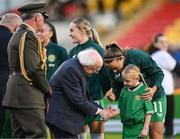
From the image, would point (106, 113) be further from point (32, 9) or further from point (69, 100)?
point (32, 9)

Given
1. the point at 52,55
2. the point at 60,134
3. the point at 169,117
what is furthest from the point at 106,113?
the point at 169,117

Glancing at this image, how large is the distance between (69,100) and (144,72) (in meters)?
1.41

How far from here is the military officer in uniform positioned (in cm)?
838

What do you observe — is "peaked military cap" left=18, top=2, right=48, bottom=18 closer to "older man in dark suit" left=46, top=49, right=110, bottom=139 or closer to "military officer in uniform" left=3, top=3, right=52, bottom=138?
"military officer in uniform" left=3, top=3, right=52, bottom=138

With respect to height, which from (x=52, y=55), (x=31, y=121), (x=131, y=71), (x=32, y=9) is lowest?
(x=31, y=121)

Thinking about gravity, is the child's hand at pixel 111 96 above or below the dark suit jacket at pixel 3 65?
below

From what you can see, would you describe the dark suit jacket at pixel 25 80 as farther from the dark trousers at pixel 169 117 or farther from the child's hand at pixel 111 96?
the dark trousers at pixel 169 117

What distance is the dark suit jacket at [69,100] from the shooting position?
861 centimetres

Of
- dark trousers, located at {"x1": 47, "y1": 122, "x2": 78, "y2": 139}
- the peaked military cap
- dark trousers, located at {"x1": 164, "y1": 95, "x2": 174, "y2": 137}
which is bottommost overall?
dark trousers, located at {"x1": 164, "y1": 95, "x2": 174, "y2": 137}

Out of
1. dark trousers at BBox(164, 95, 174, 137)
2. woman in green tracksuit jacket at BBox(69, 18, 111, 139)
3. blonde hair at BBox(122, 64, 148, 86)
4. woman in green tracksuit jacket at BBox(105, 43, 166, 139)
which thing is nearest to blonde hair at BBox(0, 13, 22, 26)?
woman in green tracksuit jacket at BBox(69, 18, 111, 139)

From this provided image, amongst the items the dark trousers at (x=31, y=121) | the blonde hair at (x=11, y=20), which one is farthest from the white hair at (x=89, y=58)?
the blonde hair at (x=11, y=20)

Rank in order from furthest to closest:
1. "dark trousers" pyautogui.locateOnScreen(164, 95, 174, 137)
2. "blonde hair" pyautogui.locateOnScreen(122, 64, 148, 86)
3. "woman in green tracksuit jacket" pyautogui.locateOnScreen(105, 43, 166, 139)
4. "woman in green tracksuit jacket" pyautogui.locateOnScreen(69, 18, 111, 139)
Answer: "dark trousers" pyautogui.locateOnScreen(164, 95, 174, 137), "woman in green tracksuit jacket" pyautogui.locateOnScreen(69, 18, 111, 139), "woman in green tracksuit jacket" pyautogui.locateOnScreen(105, 43, 166, 139), "blonde hair" pyautogui.locateOnScreen(122, 64, 148, 86)

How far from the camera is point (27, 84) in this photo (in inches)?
333

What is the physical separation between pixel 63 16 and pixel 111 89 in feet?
51.3
